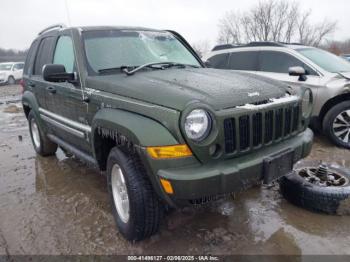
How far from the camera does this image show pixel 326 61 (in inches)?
226

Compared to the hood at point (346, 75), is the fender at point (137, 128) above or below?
above

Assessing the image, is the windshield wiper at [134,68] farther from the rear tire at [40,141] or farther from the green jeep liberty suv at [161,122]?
the rear tire at [40,141]

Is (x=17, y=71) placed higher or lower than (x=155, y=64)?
lower

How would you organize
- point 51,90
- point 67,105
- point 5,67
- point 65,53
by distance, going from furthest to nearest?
1. point 5,67
2. point 51,90
3. point 65,53
4. point 67,105

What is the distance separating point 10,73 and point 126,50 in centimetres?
2363

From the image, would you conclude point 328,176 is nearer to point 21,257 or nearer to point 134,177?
point 134,177

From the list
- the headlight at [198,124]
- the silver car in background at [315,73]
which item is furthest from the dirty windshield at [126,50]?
the headlight at [198,124]

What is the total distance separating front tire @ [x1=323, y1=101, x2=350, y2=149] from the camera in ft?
16.9

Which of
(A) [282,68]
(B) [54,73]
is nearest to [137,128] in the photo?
(B) [54,73]

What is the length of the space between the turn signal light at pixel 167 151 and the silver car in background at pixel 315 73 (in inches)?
107

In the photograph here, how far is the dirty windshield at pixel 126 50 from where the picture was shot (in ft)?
10.8

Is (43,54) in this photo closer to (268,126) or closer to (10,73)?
(268,126)

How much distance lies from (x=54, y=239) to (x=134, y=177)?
3.70ft

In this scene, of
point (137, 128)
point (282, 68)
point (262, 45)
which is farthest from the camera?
point (262, 45)
